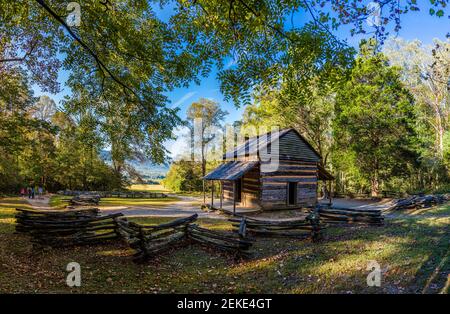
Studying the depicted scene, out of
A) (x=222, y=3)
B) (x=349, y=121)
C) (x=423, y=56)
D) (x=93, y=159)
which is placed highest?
(x=423, y=56)

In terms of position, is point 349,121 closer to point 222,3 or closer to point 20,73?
point 222,3

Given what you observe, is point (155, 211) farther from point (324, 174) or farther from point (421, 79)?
point (421, 79)

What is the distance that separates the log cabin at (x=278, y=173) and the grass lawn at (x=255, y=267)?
8.28 m

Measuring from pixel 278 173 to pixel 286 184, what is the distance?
1.21 metres

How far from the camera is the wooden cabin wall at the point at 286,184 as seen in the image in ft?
57.7

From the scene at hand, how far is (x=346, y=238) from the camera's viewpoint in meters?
9.39

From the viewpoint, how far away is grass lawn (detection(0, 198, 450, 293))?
534 centimetres

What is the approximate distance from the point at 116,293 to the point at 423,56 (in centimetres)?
3983

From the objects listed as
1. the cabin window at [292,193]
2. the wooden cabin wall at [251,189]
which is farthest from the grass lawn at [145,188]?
the cabin window at [292,193]

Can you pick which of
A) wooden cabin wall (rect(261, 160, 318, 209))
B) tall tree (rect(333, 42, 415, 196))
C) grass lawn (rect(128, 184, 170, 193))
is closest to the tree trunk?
tall tree (rect(333, 42, 415, 196))

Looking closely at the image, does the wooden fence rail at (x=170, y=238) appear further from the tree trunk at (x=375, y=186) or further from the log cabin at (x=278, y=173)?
the tree trunk at (x=375, y=186)
